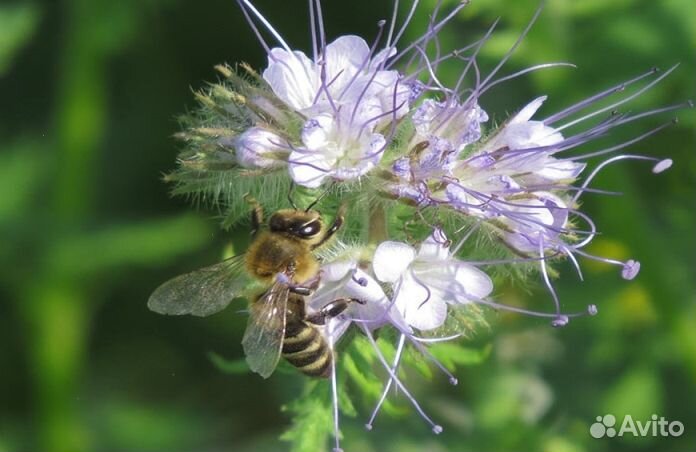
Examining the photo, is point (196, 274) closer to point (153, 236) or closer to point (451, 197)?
point (451, 197)

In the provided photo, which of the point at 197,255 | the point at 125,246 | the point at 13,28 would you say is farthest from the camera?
the point at 197,255

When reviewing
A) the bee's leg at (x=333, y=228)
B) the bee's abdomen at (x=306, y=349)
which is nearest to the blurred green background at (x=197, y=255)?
the bee's abdomen at (x=306, y=349)

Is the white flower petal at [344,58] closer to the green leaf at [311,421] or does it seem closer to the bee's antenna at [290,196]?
the bee's antenna at [290,196]

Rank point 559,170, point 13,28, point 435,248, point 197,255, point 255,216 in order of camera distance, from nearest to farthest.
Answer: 1. point 435,248
2. point 559,170
3. point 255,216
4. point 13,28
5. point 197,255

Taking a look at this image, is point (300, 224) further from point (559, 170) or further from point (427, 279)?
point (559, 170)

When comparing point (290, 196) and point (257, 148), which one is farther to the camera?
point (290, 196)

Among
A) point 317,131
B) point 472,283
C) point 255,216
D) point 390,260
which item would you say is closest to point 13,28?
point 255,216

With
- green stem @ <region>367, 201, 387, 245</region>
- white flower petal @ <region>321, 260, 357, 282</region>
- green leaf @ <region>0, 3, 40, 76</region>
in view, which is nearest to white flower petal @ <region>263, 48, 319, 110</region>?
green stem @ <region>367, 201, 387, 245</region>
